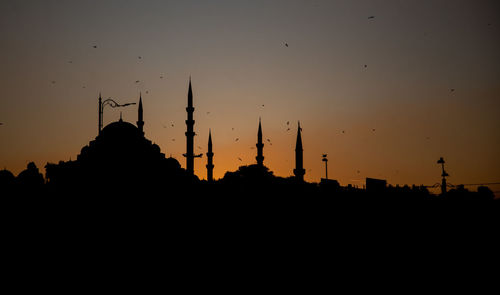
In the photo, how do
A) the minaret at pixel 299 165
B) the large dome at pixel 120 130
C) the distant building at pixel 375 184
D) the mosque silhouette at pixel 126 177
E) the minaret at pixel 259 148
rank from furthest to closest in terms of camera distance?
the minaret at pixel 259 148, the minaret at pixel 299 165, the distant building at pixel 375 184, the large dome at pixel 120 130, the mosque silhouette at pixel 126 177

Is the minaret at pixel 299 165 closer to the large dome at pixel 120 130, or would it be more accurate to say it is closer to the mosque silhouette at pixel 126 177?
the mosque silhouette at pixel 126 177

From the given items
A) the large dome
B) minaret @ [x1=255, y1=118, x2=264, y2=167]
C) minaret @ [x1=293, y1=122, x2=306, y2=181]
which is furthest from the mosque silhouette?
minaret @ [x1=255, y1=118, x2=264, y2=167]

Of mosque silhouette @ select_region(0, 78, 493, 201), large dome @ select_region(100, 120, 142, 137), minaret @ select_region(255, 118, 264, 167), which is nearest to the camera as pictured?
mosque silhouette @ select_region(0, 78, 493, 201)

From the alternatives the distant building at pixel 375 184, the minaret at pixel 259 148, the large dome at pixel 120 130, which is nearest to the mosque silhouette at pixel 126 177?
the large dome at pixel 120 130

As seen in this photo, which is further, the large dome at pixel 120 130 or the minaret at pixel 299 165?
the minaret at pixel 299 165

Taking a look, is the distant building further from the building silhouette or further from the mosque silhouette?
the building silhouette

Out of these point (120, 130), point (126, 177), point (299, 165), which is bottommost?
point (126, 177)

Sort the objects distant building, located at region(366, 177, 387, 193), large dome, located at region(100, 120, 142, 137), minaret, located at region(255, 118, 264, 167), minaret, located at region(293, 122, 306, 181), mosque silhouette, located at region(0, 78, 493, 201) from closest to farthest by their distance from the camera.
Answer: mosque silhouette, located at region(0, 78, 493, 201)
large dome, located at region(100, 120, 142, 137)
distant building, located at region(366, 177, 387, 193)
minaret, located at region(293, 122, 306, 181)
minaret, located at region(255, 118, 264, 167)

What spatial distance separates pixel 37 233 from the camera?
24891 millimetres

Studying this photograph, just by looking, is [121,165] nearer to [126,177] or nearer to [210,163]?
[126,177]

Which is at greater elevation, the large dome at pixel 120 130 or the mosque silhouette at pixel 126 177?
the large dome at pixel 120 130

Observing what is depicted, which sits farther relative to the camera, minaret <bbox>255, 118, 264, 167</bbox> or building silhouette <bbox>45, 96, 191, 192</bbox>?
minaret <bbox>255, 118, 264, 167</bbox>

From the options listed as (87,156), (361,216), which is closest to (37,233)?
(87,156)

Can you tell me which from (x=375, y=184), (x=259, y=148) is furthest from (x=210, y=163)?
(x=375, y=184)
